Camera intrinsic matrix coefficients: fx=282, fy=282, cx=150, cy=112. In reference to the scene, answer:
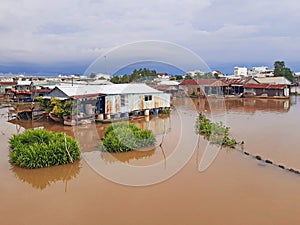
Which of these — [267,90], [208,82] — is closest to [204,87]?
[208,82]

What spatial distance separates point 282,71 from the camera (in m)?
34.2

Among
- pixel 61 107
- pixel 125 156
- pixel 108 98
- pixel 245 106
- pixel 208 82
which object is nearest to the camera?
pixel 125 156

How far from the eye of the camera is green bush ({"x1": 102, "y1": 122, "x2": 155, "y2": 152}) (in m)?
8.05

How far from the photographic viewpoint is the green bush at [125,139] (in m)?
8.05

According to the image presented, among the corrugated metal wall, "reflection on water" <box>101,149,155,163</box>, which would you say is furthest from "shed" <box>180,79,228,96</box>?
"reflection on water" <box>101,149,155,163</box>

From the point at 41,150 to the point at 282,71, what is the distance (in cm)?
3358

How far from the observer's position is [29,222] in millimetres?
4559

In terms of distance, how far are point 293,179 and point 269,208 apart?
5.14 feet

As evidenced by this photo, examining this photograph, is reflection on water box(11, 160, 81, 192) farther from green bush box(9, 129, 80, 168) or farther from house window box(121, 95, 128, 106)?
house window box(121, 95, 128, 106)

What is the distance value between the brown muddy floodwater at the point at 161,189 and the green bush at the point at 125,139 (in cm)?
27

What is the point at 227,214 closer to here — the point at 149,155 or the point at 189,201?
the point at 189,201

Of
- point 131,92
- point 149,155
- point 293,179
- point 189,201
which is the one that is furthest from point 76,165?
point 131,92

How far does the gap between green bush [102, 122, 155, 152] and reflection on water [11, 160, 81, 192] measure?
129 centimetres

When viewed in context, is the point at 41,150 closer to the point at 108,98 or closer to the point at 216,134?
the point at 216,134
